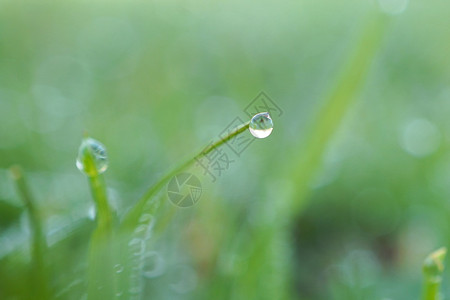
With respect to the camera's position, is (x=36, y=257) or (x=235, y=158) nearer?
(x=36, y=257)

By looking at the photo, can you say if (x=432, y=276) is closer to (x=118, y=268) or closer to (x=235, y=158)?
(x=118, y=268)

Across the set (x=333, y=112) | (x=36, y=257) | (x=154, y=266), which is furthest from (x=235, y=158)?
(x=36, y=257)

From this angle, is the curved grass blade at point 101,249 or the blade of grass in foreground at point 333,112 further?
the blade of grass in foreground at point 333,112

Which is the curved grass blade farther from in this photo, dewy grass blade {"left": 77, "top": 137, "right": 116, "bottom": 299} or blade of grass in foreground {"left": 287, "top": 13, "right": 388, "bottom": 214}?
blade of grass in foreground {"left": 287, "top": 13, "right": 388, "bottom": 214}

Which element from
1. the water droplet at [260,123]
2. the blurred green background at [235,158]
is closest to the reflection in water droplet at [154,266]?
the blurred green background at [235,158]

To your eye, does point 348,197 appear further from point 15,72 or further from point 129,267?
point 15,72

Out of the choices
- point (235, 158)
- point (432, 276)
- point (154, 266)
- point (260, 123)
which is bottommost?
point (432, 276)

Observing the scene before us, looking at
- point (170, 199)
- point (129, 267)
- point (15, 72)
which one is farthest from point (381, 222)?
point (15, 72)

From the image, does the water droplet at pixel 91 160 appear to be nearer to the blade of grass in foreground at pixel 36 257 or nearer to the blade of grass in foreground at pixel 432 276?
the blade of grass in foreground at pixel 36 257
